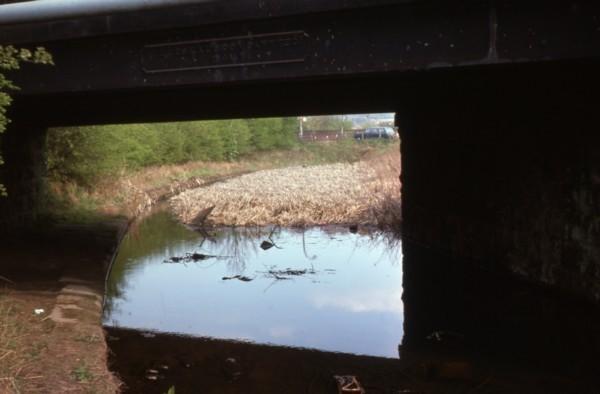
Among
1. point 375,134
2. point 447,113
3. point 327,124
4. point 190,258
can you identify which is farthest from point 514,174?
point 327,124

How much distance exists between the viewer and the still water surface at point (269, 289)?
8.88 meters

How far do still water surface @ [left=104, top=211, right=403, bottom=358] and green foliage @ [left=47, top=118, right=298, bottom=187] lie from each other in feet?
14.2

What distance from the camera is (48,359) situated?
5660mm

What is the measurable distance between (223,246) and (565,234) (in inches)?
337

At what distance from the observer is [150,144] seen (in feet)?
103

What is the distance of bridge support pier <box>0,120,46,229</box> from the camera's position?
14062 millimetres

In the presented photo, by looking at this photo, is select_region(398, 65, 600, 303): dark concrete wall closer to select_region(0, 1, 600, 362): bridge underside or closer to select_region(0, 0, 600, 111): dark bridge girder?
select_region(0, 1, 600, 362): bridge underside

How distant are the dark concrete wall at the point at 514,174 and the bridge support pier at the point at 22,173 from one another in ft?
30.1

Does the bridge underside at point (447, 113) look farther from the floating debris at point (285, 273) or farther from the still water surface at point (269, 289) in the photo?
the floating debris at point (285, 273)

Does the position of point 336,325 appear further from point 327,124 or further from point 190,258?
point 327,124

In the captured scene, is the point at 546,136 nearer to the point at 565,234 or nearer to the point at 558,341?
the point at 565,234

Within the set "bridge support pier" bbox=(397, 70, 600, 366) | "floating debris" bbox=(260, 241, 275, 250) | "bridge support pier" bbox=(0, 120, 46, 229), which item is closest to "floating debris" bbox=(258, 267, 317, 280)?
"bridge support pier" bbox=(397, 70, 600, 366)

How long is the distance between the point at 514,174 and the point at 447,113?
279 centimetres

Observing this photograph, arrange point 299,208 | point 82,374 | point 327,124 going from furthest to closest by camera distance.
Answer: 1. point 327,124
2. point 299,208
3. point 82,374
